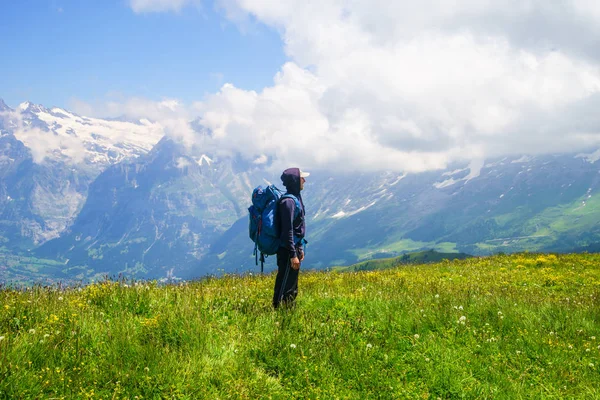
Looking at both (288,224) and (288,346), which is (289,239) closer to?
(288,224)

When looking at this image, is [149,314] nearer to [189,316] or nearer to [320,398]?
[189,316]

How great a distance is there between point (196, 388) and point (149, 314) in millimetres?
3046

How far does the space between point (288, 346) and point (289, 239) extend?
246cm

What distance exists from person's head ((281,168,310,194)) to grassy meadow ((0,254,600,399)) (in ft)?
8.79

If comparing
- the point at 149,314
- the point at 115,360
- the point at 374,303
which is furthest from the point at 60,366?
the point at 374,303

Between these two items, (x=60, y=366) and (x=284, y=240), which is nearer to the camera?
(x=60, y=366)

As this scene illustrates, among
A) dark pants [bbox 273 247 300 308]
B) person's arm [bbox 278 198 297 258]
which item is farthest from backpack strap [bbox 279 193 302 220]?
dark pants [bbox 273 247 300 308]

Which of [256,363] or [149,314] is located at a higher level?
[149,314]

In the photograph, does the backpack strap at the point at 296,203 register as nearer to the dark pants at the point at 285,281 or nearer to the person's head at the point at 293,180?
the person's head at the point at 293,180

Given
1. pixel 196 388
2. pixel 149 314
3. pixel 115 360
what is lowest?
pixel 196 388

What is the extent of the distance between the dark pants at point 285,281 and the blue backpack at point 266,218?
0.26m

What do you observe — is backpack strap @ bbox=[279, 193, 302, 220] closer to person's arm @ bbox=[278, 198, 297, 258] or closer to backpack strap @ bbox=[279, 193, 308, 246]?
backpack strap @ bbox=[279, 193, 308, 246]

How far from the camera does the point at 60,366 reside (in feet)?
19.2

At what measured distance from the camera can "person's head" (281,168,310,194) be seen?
9.36 metres
